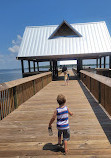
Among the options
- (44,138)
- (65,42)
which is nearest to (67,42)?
(65,42)

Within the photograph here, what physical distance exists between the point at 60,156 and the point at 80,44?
16191 millimetres

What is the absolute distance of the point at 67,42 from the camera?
17953mm

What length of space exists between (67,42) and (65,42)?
0.26 meters

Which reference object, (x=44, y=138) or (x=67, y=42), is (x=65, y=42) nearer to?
(x=67, y=42)

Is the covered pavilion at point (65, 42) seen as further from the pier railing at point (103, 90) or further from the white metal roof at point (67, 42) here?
the pier railing at point (103, 90)

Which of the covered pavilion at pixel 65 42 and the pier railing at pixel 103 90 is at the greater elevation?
the covered pavilion at pixel 65 42

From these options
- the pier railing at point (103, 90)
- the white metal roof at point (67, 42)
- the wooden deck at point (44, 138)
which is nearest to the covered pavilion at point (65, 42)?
the white metal roof at point (67, 42)

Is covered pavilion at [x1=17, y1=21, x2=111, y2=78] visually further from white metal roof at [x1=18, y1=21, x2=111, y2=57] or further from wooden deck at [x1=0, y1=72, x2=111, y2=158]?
wooden deck at [x1=0, y1=72, x2=111, y2=158]

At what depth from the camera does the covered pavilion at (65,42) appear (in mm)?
16516

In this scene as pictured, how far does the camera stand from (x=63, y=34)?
1895 centimetres

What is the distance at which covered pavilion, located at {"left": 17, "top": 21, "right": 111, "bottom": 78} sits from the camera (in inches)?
650

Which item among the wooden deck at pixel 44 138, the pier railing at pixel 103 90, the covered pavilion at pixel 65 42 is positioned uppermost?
the covered pavilion at pixel 65 42

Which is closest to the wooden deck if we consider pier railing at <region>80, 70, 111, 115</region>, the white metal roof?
pier railing at <region>80, 70, 111, 115</region>

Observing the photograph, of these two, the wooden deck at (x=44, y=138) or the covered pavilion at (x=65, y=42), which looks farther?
the covered pavilion at (x=65, y=42)
